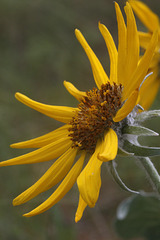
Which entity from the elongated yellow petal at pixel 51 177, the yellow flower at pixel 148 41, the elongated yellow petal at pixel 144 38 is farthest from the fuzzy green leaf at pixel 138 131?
the elongated yellow petal at pixel 144 38

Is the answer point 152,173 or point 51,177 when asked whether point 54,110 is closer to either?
point 51,177

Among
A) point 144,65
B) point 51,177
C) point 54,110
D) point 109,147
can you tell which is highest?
point 144,65

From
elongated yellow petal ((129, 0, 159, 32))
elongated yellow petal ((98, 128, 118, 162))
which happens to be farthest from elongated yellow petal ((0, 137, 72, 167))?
elongated yellow petal ((129, 0, 159, 32))

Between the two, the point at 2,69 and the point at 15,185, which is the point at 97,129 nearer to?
the point at 15,185

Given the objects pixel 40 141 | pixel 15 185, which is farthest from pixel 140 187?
pixel 40 141

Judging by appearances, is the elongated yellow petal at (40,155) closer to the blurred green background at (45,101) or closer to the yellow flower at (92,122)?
the yellow flower at (92,122)

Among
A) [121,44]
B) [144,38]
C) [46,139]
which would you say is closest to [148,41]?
[144,38]

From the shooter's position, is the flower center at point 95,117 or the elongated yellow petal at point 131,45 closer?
the elongated yellow petal at point 131,45
